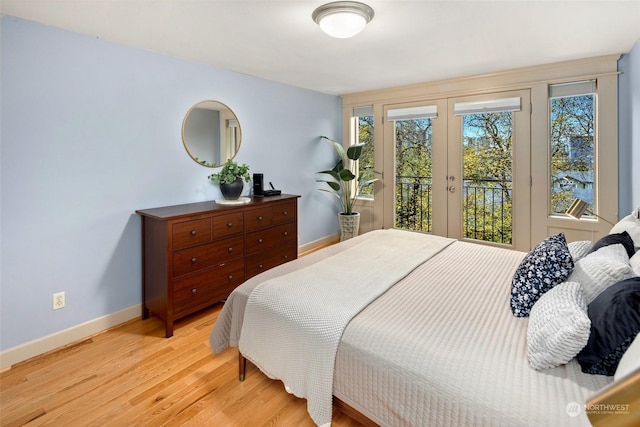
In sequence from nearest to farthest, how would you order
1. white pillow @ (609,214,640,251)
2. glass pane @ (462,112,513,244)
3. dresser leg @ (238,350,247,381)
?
white pillow @ (609,214,640,251) → dresser leg @ (238,350,247,381) → glass pane @ (462,112,513,244)

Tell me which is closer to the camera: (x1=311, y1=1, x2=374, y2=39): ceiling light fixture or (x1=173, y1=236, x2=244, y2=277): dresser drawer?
(x1=311, y1=1, x2=374, y2=39): ceiling light fixture

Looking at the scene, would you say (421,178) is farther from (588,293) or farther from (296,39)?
(588,293)

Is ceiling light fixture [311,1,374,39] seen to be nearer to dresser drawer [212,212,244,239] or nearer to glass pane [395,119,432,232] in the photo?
dresser drawer [212,212,244,239]

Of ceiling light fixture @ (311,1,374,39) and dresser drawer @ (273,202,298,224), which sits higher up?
ceiling light fixture @ (311,1,374,39)

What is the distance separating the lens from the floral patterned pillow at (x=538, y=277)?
5.01 feet

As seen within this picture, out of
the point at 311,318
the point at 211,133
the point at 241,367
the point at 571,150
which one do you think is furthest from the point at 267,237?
the point at 571,150

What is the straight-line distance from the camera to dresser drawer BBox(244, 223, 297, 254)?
316 cm

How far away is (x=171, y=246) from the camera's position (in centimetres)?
249

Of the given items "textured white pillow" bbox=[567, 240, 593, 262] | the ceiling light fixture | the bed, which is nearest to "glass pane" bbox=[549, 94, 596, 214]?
"textured white pillow" bbox=[567, 240, 593, 262]

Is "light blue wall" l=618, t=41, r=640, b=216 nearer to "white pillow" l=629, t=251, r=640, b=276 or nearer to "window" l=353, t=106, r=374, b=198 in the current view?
"white pillow" l=629, t=251, r=640, b=276

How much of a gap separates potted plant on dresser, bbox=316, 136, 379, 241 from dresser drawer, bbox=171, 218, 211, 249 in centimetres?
221

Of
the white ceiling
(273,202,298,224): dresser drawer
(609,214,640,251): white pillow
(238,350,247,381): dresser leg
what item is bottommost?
(238,350,247,381): dresser leg

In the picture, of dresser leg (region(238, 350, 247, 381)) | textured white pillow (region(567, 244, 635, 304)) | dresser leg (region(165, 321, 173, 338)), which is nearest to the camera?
textured white pillow (region(567, 244, 635, 304))

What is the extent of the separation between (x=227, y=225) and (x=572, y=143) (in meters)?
3.58
